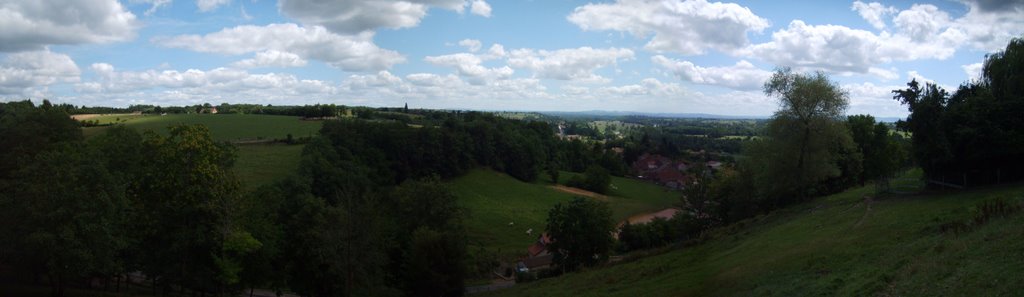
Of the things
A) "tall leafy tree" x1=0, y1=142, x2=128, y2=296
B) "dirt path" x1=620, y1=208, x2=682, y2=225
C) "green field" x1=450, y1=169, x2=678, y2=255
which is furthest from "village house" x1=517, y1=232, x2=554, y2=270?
"tall leafy tree" x1=0, y1=142, x2=128, y2=296

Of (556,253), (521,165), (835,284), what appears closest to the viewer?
(835,284)

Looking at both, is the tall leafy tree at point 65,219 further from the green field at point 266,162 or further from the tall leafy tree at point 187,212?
the green field at point 266,162

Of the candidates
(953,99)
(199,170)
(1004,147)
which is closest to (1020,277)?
(1004,147)

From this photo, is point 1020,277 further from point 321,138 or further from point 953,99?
point 321,138

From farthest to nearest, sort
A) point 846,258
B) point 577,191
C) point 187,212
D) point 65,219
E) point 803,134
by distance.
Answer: point 577,191
point 803,134
point 187,212
point 65,219
point 846,258

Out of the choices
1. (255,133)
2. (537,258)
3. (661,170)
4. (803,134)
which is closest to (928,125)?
(803,134)

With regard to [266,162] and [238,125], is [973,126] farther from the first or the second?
[238,125]

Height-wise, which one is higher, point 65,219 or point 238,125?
point 238,125

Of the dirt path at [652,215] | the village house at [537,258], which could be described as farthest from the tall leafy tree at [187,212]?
the dirt path at [652,215]
